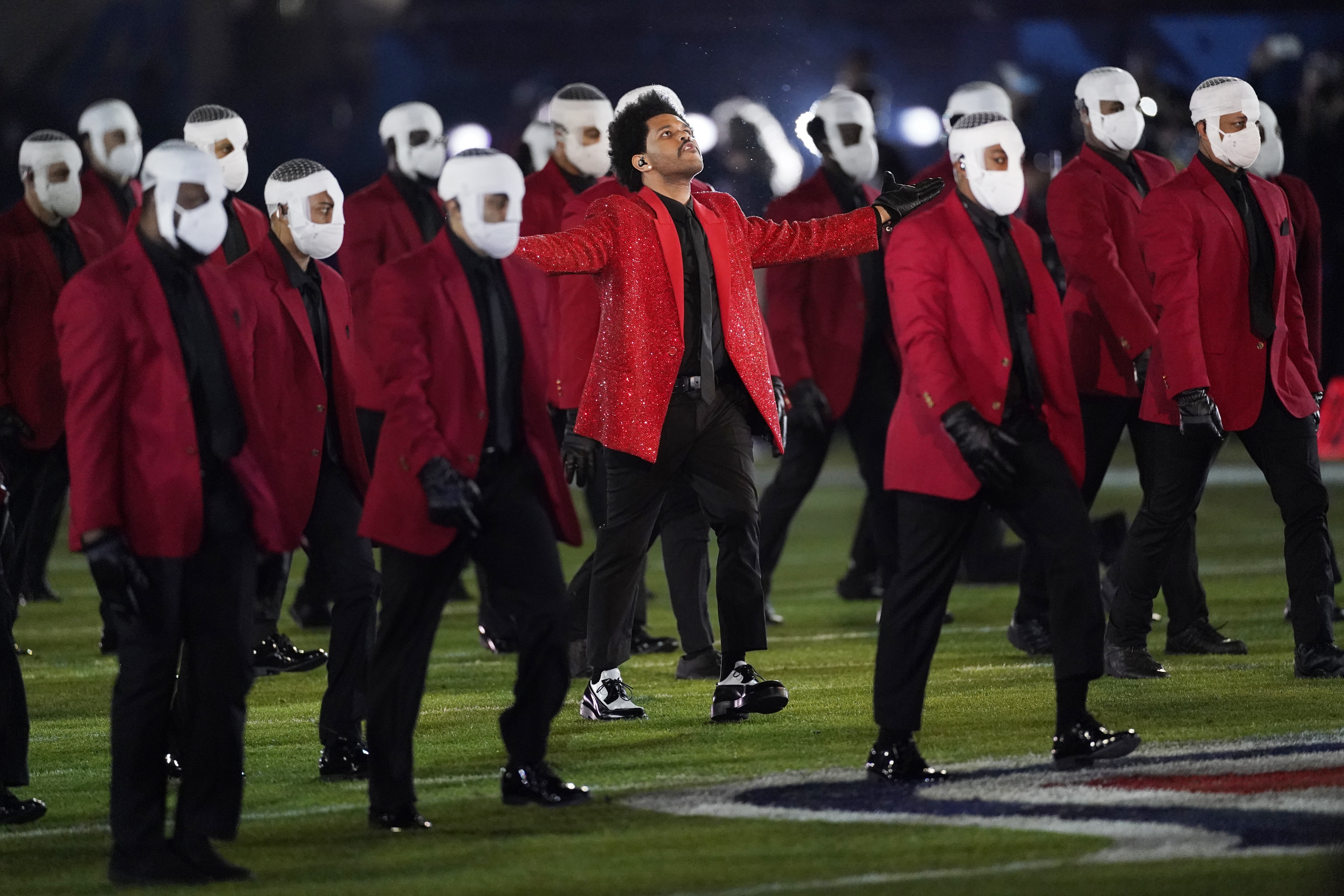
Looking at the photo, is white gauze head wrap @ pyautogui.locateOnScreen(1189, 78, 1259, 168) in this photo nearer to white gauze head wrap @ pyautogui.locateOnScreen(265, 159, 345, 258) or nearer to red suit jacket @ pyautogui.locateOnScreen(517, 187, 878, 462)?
red suit jacket @ pyautogui.locateOnScreen(517, 187, 878, 462)

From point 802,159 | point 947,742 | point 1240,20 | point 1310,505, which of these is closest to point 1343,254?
point 1240,20

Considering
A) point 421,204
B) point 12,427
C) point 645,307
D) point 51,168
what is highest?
point 51,168

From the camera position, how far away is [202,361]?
17.8 ft

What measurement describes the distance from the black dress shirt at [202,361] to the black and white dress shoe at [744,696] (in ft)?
7.77

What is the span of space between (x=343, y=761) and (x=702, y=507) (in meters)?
1.55

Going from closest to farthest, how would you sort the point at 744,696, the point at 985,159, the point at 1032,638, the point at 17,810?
1. the point at 17,810
2. the point at 985,159
3. the point at 744,696
4. the point at 1032,638

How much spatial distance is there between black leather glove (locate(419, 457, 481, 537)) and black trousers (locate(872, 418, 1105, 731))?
4.16 ft

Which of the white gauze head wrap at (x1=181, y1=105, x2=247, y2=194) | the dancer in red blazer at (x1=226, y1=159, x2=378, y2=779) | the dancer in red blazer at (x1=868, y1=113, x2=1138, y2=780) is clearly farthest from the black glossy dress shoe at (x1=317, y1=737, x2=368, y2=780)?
the white gauze head wrap at (x1=181, y1=105, x2=247, y2=194)

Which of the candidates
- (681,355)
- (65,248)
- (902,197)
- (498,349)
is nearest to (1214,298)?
(902,197)

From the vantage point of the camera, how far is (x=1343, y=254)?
59.3 feet

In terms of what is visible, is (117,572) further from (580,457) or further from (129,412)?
(580,457)

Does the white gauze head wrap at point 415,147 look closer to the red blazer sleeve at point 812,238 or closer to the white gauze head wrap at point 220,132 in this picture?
the white gauze head wrap at point 220,132

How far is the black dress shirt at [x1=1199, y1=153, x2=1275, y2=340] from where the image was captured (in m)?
7.77

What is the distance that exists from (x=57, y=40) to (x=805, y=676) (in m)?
16.2
